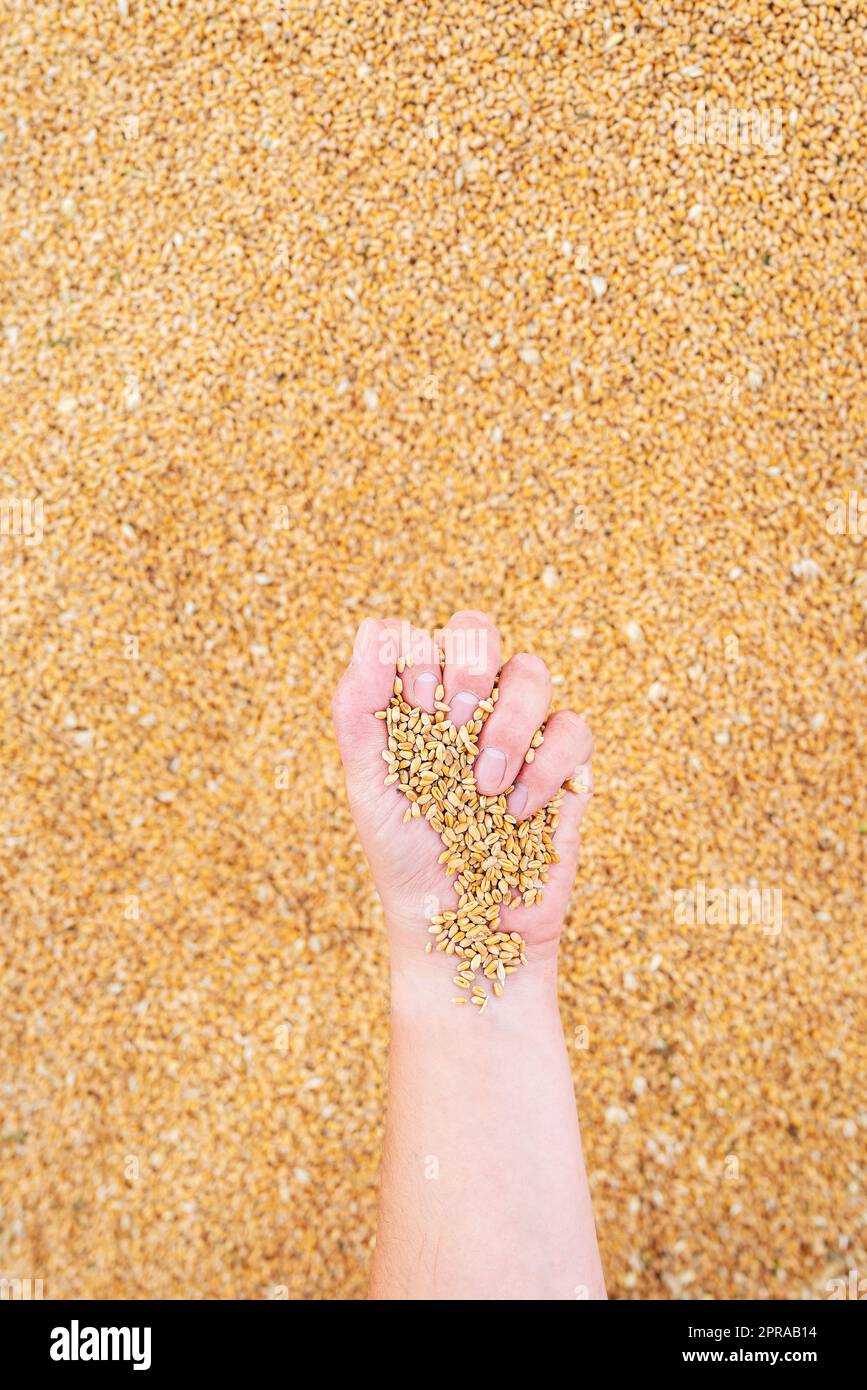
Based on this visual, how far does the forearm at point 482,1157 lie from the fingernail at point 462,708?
34cm

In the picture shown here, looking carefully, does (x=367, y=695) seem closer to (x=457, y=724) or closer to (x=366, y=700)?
(x=366, y=700)

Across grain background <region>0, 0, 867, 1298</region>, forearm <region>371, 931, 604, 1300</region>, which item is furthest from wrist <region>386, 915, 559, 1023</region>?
grain background <region>0, 0, 867, 1298</region>

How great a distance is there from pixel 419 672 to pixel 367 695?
8 cm

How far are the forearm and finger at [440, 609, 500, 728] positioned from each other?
36 cm

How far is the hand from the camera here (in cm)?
130

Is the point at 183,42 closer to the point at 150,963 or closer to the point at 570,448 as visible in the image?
the point at 570,448

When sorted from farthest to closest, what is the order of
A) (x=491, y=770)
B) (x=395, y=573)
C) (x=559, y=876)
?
(x=395, y=573)
(x=559, y=876)
(x=491, y=770)

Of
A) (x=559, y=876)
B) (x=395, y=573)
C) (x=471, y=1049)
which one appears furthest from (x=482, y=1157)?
(x=395, y=573)

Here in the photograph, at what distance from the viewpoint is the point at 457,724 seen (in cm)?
131

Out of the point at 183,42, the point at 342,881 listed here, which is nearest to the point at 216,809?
the point at 342,881

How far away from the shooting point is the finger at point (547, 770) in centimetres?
133

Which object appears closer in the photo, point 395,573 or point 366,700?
point 366,700

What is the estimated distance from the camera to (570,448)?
1.57 m

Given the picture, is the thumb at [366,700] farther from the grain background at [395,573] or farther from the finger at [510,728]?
the grain background at [395,573]
